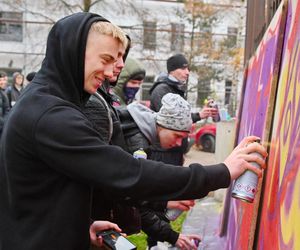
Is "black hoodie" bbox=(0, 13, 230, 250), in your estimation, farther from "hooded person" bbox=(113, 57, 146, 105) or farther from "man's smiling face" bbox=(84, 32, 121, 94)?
"hooded person" bbox=(113, 57, 146, 105)

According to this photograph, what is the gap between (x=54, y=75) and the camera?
1.79 meters

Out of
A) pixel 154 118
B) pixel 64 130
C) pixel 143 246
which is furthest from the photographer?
pixel 143 246

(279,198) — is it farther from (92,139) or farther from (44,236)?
(44,236)

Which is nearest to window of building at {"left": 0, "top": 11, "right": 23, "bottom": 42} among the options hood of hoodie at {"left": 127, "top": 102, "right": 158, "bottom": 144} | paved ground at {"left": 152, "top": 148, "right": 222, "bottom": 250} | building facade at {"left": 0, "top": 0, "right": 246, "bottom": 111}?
building facade at {"left": 0, "top": 0, "right": 246, "bottom": 111}

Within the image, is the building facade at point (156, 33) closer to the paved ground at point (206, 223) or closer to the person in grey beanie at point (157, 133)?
the paved ground at point (206, 223)

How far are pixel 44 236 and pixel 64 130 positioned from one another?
0.40 metres

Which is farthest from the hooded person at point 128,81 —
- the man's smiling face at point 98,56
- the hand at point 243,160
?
the hand at point 243,160

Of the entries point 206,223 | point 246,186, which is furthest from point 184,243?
point 206,223

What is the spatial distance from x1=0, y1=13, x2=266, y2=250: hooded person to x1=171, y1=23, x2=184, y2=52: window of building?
74.5ft

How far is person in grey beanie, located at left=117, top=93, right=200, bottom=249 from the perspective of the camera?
9.32 ft

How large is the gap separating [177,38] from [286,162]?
75.8ft

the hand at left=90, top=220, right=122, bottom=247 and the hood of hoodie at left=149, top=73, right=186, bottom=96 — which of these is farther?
the hood of hoodie at left=149, top=73, right=186, bottom=96

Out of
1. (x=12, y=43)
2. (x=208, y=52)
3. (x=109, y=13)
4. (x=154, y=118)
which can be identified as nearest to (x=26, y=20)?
(x=12, y=43)

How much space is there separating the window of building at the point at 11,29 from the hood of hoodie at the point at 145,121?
75.6ft
